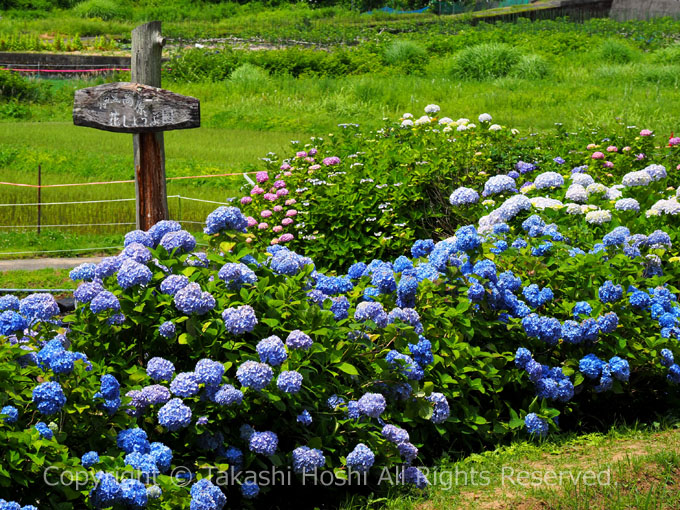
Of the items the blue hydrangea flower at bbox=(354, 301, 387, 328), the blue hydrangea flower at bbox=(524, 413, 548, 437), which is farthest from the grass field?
the blue hydrangea flower at bbox=(354, 301, 387, 328)

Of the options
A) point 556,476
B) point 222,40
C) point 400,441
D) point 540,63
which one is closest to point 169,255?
point 400,441

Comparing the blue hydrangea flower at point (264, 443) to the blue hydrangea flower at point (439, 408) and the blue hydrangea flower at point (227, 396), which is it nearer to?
the blue hydrangea flower at point (227, 396)

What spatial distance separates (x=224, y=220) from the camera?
14.4ft

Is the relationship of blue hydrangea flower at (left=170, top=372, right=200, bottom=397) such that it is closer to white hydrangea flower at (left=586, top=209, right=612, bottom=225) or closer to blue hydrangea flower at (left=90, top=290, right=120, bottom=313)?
blue hydrangea flower at (left=90, top=290, right=120, bottom=313)

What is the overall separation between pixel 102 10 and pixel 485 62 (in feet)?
68.2

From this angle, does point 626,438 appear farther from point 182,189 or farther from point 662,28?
point 662,28

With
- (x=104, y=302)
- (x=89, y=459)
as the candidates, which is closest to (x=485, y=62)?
(x=104, y=302)

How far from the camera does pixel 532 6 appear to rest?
36.1 metres

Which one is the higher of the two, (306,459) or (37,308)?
(37,308)

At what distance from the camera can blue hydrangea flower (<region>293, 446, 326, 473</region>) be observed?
3.66m

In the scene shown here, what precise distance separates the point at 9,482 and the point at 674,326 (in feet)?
11.7

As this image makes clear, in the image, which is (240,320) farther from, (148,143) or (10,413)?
(148,143)

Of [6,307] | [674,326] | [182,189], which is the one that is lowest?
[182,189]

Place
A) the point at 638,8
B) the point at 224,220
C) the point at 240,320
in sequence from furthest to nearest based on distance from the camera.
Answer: the point at 638,8, the point at 224,220, the point at 240,320
